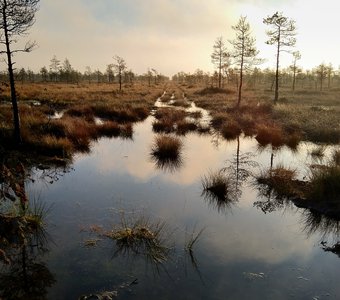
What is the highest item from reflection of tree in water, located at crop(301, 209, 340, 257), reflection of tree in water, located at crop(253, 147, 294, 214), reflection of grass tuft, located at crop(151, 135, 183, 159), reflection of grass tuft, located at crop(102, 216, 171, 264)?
reflection of grass tuft, located at crop(151, 135, 183, 159)

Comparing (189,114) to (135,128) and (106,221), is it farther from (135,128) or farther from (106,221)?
(106,221)

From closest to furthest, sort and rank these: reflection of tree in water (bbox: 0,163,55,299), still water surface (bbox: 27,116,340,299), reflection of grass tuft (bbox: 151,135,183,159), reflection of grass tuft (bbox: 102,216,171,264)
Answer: reflection of tree in water (bbox: 0,163,55,299), still water surface (bbox: 27,116,340,299), reflection of grass tuft (bbox: 102,216,171,264), reflection of grass tuft (bbox: 151,135,183,159)

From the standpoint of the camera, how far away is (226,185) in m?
11.5

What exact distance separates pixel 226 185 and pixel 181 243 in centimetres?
415

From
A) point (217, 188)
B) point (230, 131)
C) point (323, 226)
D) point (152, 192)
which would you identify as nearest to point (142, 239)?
point (152, 192)

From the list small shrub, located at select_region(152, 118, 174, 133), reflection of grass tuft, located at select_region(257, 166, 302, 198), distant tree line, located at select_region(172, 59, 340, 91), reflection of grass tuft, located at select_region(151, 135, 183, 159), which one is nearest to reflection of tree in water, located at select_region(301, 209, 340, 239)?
reflection of grass tuft, located at select_region(257, 166, 302, 198)

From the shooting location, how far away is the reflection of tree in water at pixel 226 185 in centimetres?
1056

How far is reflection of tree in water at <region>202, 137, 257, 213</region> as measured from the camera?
10555 millimetres

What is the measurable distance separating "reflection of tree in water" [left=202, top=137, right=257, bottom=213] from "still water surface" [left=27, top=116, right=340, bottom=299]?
171 millimetres

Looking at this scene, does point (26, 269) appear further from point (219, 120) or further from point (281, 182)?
point (219, 120)

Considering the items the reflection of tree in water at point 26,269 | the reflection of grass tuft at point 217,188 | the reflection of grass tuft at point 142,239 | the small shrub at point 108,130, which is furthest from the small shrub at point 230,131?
the reflection of tree in water at point 26,269

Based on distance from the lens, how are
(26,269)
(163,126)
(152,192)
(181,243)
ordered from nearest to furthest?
1. (26,269)
2. (181,243)
3. (152,192)
4. (163,126)

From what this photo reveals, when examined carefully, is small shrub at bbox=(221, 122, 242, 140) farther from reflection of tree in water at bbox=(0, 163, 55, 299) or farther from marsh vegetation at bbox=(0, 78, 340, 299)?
reflection of tree in water at bbox=(0, 163, 55, 299)

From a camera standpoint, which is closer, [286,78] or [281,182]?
[281,182]
